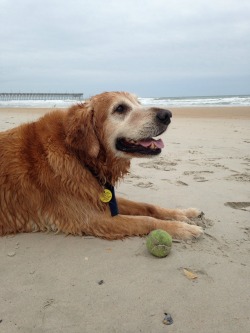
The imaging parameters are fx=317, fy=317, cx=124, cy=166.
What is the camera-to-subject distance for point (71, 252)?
2.65 m

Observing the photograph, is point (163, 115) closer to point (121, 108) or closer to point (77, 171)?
point (121, 108)

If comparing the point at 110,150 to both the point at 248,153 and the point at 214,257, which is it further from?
the point at 248,153

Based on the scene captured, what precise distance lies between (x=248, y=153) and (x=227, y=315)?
4893 millimetres

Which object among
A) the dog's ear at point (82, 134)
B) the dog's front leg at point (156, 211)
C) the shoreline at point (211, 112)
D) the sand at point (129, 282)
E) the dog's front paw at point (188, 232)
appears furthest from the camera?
the shoreline at point (211, 112)

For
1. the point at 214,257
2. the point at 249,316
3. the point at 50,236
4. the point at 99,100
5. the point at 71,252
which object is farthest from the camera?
the point at 99,100

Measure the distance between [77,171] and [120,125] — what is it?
0.63m

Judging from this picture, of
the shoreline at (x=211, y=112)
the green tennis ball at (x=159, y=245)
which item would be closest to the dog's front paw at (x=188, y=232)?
the green tennis ball at (x=159, y=245)

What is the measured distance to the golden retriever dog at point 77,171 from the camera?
2953 mm

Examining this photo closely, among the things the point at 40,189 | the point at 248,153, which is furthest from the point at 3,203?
the point at 248,153

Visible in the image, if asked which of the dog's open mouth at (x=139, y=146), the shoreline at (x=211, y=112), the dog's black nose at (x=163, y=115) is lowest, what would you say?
the shoreline at (x=211, y=112)

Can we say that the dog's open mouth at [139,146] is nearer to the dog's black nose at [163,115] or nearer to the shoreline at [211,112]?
the dog's black nose at [163,115]

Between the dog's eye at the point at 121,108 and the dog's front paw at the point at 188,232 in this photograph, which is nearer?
the dog's front paw at the point at 188,232

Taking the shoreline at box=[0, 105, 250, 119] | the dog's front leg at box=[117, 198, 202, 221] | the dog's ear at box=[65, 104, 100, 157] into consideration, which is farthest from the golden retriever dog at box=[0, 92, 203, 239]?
the shoreline at box=[0, 105, 250, 119]

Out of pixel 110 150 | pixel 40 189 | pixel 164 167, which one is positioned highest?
pixel 110 150
